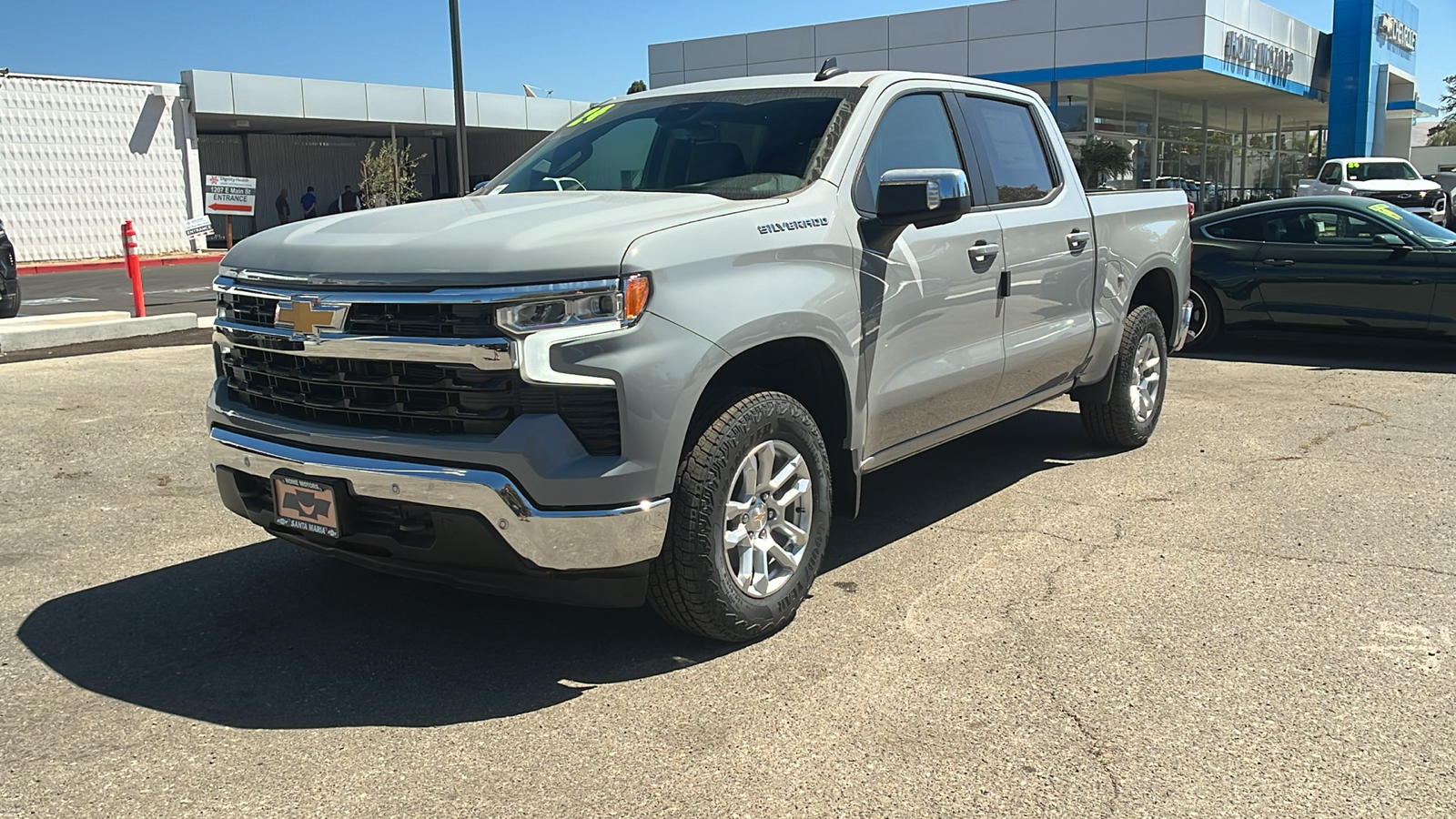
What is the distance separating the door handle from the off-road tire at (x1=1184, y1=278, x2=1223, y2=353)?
6.67 meters

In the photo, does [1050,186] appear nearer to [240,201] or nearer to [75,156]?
[240,201]

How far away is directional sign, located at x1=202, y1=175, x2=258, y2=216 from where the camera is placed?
23.7 metres

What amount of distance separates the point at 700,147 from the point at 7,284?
12.4m

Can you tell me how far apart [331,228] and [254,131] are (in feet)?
127

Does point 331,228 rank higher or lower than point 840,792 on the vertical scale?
higher

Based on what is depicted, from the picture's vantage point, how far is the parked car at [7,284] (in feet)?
45.3

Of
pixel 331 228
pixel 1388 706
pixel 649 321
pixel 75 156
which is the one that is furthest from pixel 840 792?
pixel 75 156

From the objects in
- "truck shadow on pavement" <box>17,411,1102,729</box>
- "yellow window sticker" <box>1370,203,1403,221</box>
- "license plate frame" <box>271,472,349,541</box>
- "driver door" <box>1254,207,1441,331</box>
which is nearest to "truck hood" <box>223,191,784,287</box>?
"license plate frame" <box>271,472,349,541</box>

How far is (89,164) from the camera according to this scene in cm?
2828

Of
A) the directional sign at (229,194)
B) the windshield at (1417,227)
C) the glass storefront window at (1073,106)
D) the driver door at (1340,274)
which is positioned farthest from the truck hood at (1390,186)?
the directional sign at (229,194)

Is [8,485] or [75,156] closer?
[8,485]

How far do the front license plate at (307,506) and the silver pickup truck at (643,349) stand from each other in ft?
0.04

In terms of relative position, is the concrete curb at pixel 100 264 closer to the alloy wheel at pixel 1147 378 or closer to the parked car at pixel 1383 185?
the alloy wheel at pixel 1147 378

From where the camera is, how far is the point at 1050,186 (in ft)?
18.8
